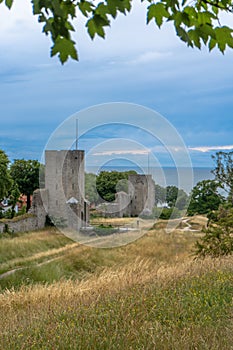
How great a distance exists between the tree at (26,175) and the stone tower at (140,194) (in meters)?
10.2

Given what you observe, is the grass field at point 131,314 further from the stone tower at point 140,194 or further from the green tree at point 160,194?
the stone tower at point 140,194

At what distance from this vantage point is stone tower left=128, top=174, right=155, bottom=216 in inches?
1266

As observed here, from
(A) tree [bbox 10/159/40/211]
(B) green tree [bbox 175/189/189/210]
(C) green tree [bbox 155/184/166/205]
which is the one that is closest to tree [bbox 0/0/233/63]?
(B) green tree [bbox 175/189/189/210]

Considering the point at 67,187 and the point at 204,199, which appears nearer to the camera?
the point at 67,187

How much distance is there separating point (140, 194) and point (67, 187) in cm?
457

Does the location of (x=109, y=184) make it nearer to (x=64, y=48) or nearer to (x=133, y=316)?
(x=133, y=316)

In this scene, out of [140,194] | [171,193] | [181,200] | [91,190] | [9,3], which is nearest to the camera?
[9,3]

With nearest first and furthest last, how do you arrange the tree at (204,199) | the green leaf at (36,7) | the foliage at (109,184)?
the green leaf at (36,7) < the foliage at (109,184) < the tree at (204,199)

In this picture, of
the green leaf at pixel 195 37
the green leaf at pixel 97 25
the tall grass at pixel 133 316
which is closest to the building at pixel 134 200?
the tall grass at pixel 133 316

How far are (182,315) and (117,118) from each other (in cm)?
2078

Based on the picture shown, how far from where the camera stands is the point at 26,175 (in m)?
41.2

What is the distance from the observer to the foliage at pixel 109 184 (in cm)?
3288

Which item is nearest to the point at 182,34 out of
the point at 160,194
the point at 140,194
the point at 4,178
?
the point at 4,178

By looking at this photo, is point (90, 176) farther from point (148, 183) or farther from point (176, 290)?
point (176, 290)
